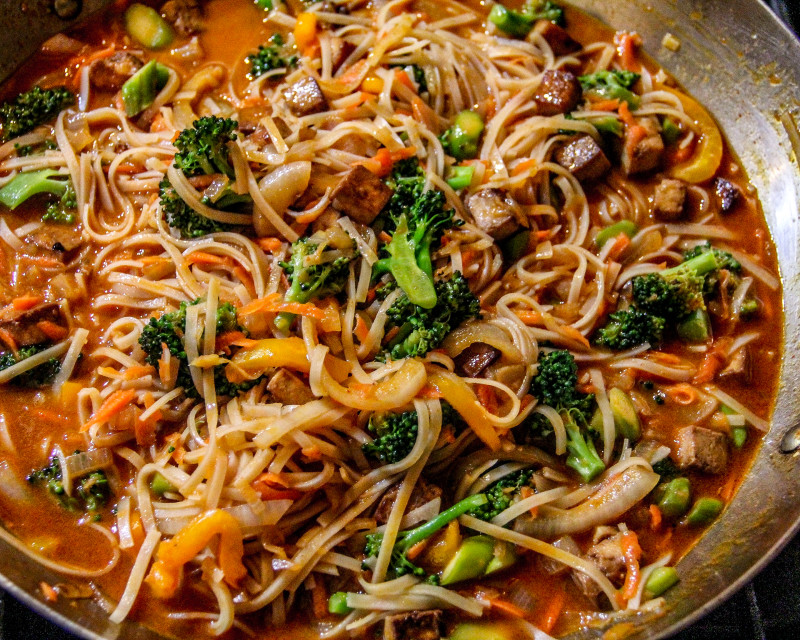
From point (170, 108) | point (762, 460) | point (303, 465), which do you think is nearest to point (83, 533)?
point (303, 465)

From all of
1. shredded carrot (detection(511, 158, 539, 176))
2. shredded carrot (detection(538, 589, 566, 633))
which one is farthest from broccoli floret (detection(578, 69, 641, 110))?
shredded carrot (detection(538, 589, 566, 633))

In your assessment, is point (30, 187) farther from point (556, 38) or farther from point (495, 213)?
point (556, 38)

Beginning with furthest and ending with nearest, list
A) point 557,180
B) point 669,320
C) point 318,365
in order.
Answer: point 557,180
point 669,320
point 318,365

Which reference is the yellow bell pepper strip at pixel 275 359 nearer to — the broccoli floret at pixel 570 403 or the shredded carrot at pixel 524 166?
the broccoli floret at pixel 570 403

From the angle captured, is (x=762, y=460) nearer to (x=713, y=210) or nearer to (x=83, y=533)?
(x=713, y=210)

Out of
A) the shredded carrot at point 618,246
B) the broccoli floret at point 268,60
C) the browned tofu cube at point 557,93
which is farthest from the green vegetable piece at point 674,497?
the broccoli floret at point 268,60

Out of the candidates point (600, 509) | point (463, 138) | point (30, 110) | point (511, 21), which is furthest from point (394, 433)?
point (30, 110)
